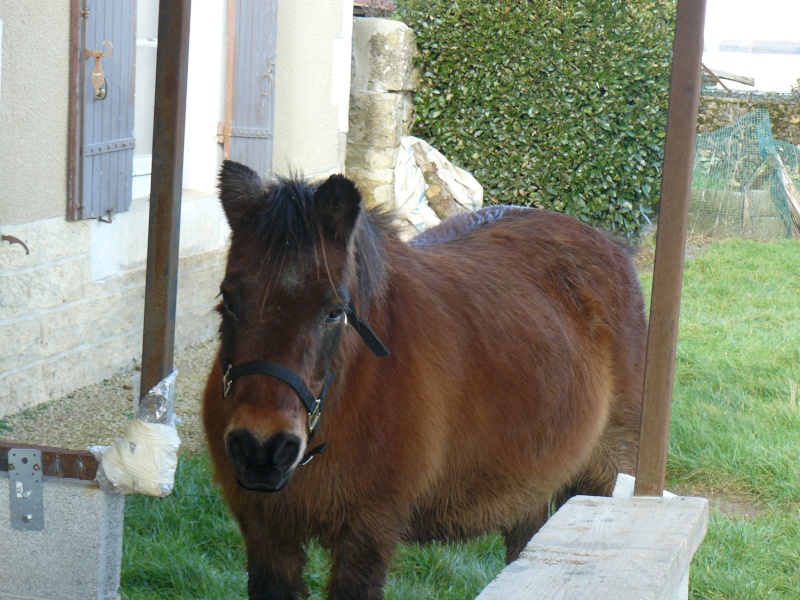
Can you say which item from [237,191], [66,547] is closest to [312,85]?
[237,191]

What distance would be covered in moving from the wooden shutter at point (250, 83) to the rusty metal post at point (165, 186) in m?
3.62

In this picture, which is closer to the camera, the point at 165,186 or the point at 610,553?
the point at 610,553

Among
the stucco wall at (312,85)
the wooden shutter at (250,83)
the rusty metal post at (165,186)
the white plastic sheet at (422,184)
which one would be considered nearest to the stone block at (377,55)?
the white plastic sheet at (422,184)

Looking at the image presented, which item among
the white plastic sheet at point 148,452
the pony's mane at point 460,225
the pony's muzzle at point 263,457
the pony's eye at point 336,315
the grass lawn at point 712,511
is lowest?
the grass lawn at point 712,511

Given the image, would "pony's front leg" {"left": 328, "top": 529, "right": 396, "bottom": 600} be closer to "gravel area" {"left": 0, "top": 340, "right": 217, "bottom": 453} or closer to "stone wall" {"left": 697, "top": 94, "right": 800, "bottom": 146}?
"gravel area" {"left": 0, "top": 340, "right": 217, "bottom": 453}

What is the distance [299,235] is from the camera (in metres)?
2.24

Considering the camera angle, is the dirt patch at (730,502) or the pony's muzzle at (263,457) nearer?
the pony's muzzle at (263,457)

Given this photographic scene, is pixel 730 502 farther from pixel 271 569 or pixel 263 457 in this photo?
pixel 263 457

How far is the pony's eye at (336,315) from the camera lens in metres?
2.25

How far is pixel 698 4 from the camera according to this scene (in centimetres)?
209

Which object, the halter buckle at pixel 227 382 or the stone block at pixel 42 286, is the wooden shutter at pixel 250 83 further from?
the halter buckle at pixel 227 382

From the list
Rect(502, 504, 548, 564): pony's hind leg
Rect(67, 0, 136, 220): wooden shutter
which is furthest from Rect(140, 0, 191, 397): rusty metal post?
Rect(67, 0, 136, 220): wooden shutter

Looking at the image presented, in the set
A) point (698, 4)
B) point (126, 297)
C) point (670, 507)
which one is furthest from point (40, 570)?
point (126, 297)

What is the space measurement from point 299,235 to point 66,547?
1.29 meters
